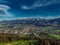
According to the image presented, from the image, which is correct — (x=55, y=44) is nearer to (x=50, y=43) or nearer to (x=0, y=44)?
(x=50, y=43)

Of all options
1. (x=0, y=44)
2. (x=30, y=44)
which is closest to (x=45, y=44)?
(x=30, y=44)

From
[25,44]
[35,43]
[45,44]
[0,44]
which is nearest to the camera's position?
[0,44]

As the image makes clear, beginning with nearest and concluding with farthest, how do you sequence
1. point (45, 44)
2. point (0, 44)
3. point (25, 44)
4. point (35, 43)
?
point (0, 44) < point (25, 44) < point (35, 43) < point (45, 44)

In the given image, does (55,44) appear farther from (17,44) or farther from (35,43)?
(17,44)

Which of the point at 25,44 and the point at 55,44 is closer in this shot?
the point at 25,44

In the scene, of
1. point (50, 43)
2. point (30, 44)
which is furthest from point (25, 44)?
point (50, 43)

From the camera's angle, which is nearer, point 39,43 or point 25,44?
point 25,44

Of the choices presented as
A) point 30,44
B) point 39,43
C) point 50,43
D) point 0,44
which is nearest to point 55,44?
point 50,43

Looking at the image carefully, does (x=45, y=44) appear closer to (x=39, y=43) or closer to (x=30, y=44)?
(x=39, y=43)
